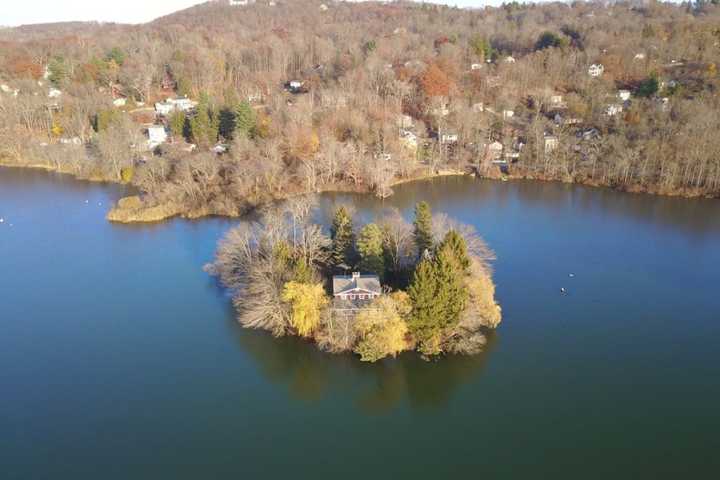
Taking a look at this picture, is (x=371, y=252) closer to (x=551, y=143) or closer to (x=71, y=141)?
(x=551, y=143)

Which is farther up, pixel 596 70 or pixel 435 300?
pixel 596 70

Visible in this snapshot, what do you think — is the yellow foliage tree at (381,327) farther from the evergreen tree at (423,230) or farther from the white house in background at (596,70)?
the white house in background at (596,70)

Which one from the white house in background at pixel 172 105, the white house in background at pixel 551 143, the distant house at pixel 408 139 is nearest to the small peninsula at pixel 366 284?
the distant house at pixel 408 139

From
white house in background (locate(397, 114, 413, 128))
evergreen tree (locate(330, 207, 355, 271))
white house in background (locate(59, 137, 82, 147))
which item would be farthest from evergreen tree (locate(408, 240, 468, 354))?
white house in background (locate(59, 137, 82, 147))

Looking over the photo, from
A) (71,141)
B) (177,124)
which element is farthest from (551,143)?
(71,141)

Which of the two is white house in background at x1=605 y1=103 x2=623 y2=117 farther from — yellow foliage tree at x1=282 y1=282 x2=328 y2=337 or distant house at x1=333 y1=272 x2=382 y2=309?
yellow foliage tree at x1=282 y1=282 x2=328 y2=337

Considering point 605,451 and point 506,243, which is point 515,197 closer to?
point 506,243
